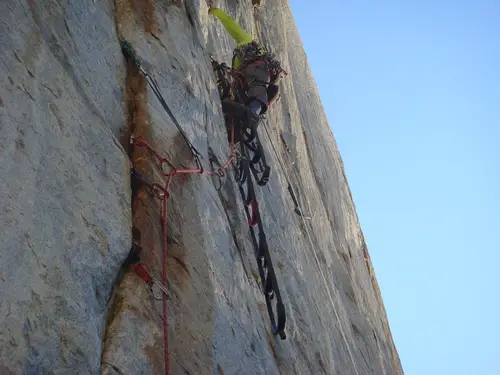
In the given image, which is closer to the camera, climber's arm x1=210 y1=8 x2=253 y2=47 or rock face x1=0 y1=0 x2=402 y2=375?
rock face x1=0 y1=0 x2=402 y2=375

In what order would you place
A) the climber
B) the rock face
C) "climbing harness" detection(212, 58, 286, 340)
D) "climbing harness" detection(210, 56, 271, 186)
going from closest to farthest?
the rock face
"climbing harness" detection(212, 58, 286, 340)
"climbing harness" detection(210, 56, 271, 186)
the climber

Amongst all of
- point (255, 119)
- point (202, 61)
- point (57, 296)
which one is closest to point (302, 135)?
point (255, 119)

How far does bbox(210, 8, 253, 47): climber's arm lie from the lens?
25.5ft

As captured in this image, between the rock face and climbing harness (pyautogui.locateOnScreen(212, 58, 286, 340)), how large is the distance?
0.56ft

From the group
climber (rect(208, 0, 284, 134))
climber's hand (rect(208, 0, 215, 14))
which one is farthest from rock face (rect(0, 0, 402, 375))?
climber's hand (rect(208, 0, 215, 14))

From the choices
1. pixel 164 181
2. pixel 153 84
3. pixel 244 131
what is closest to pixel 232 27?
pixel 244 131

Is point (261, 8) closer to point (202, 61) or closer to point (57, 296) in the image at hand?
point (202, 61)

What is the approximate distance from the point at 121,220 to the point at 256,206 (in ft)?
7.88

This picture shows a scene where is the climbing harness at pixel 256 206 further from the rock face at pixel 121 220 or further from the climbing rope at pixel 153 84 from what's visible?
the climbing rope at pixel 153 84

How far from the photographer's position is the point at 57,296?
265 cm

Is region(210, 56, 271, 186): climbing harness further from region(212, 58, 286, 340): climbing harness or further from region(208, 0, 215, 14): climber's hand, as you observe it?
region(208, 0, 215, 14): climber's hand

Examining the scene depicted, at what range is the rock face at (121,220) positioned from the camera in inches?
103

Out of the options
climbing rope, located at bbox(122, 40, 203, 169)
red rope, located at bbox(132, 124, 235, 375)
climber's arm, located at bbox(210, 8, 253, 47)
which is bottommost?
red rope, located at bbox(132, 124, 235, 375)

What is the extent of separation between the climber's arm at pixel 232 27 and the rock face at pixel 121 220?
1761mm
